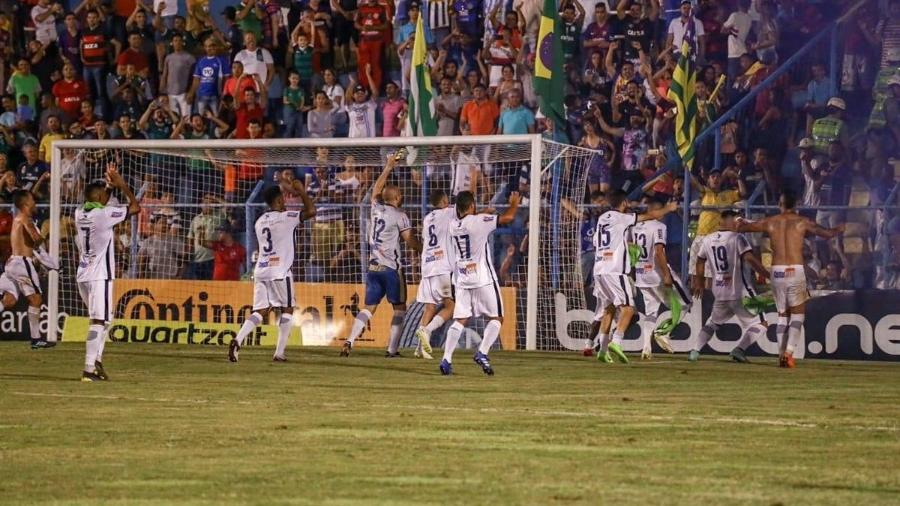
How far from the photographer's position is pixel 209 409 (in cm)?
1476

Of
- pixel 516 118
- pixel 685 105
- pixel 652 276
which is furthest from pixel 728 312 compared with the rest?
pixel 516 118

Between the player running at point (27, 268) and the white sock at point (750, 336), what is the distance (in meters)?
10.3

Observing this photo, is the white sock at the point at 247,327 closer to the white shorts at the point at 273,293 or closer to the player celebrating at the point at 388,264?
the white shorts at the point at 273,293

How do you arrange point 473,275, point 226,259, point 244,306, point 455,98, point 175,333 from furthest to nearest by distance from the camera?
point 455,98, point 226,259, point 175,333, point 244,306, point 473,275

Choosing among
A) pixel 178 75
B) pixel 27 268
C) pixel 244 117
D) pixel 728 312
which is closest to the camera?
pixel 728 312

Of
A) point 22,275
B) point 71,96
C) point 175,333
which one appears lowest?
point 175,333

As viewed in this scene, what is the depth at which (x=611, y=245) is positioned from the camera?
2378 centimetres

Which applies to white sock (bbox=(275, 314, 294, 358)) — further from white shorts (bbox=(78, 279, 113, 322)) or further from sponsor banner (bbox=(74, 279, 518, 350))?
white shorts (bbox=(78, 279, 113, 322))

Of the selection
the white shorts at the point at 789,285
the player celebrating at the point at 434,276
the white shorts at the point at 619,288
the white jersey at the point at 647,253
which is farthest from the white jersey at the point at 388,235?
the white shorts at the point at 789,285

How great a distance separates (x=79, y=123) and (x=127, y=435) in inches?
771

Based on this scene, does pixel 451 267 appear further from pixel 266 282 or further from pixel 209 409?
pixel 209 409

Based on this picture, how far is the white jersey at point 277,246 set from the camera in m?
22.8

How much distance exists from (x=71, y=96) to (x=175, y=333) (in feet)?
22.4

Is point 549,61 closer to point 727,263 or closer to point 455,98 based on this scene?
point 455,98
